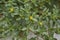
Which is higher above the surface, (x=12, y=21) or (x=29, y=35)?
(x=12, y=21)

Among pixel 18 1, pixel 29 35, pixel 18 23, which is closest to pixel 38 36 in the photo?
pixel 29 35

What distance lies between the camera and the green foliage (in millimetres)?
2248

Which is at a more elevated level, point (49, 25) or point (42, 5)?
point (42, 5)

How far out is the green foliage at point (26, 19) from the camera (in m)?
2.25

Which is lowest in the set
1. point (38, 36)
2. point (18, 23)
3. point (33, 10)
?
point (38, 36)

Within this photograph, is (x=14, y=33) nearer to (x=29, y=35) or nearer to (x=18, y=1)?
(x=29, y=35)

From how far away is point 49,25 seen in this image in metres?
2.35

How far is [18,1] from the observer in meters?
2.38

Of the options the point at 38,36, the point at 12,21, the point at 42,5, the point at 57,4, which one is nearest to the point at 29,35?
the point at 38,36

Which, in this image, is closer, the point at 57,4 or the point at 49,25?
the point at 49,25

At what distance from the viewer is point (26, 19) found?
2213 mm

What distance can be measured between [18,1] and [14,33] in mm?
394

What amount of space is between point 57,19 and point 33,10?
0.31 metres

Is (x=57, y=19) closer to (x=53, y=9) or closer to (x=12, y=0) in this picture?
(x=53, y=9)
